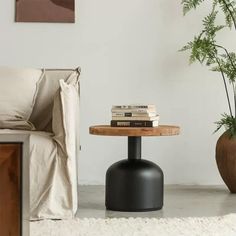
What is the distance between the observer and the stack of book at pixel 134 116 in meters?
3.66

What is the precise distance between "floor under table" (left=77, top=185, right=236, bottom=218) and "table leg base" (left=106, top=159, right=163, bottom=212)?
0.05 m

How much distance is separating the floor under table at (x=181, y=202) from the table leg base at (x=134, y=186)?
0.05 metres

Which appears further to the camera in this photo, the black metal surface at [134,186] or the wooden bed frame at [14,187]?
the black metal surface at [134,186]

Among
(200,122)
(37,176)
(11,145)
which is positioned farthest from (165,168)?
(11,145)

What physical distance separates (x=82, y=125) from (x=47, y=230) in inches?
70.1

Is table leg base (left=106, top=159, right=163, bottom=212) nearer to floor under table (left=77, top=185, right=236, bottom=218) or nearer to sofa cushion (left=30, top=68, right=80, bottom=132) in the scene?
floor under table (left=77, top=185, right=236, bottom=218)

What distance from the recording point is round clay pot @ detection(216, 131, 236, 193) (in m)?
4.39

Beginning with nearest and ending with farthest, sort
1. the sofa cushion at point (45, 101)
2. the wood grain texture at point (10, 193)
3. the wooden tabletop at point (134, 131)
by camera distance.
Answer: the wood grain texture at point (10, 193) < the wooden tabletop at point (134, 131) < the sofa cushion at point (45, 101)

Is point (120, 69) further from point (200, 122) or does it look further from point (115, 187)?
point (115, 187)

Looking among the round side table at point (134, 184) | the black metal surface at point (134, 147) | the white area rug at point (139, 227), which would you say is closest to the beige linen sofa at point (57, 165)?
the white area rug at point (139, 227)

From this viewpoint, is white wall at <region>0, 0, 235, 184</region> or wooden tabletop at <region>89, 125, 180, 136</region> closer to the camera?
wooden tabletop at <region>89, 125, 180, 136</region>

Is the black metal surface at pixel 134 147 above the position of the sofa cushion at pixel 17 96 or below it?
below

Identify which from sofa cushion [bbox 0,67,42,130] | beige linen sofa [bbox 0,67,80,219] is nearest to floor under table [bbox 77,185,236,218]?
beige linen sofa [bbox 0,67,80,219]

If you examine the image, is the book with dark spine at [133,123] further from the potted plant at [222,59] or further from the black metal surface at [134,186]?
the potted plant at [222,59]
